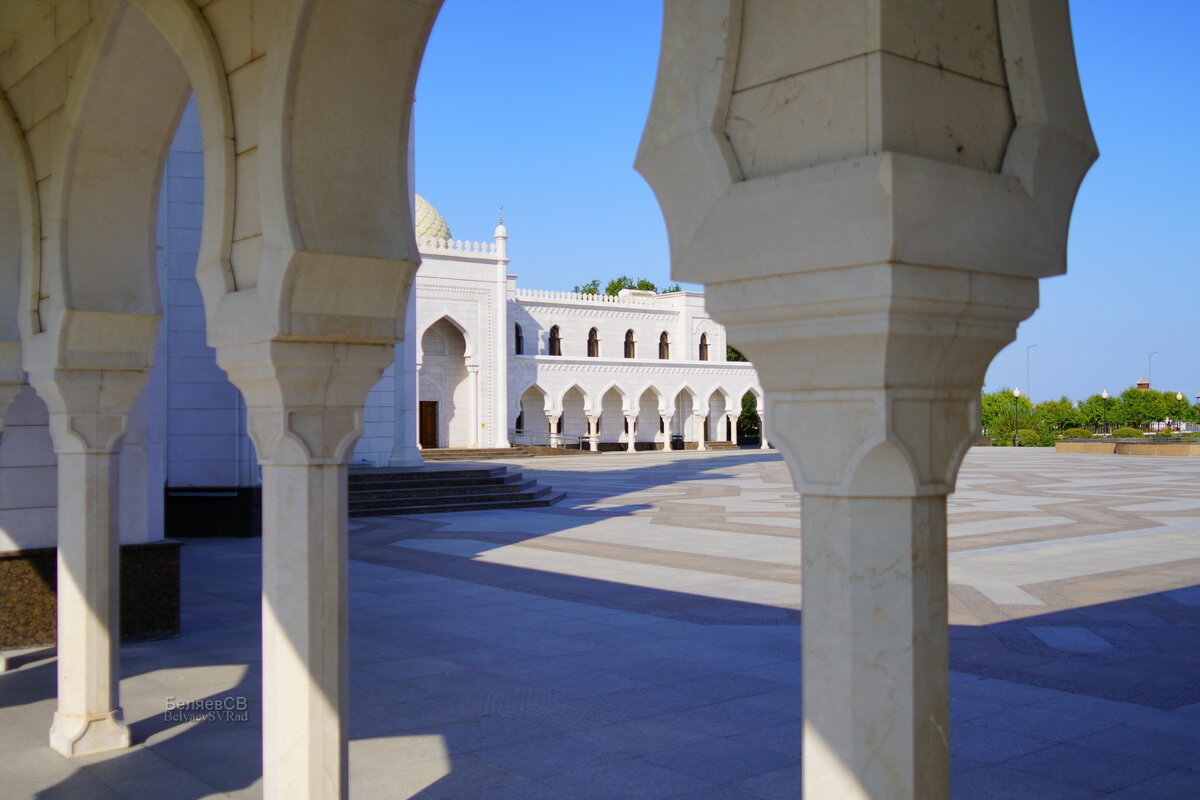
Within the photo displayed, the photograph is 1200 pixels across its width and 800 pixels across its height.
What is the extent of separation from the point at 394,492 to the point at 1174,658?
12.7 meters

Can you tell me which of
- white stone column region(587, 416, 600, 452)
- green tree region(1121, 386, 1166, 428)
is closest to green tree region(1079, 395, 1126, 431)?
green tree region(1121, 386, 1166, 428)

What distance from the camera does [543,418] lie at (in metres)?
42.1

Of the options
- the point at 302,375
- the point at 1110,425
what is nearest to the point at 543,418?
the point at 1110,425

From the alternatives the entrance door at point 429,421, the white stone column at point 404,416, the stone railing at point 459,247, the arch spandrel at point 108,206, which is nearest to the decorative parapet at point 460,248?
the stone railing at point 459,247

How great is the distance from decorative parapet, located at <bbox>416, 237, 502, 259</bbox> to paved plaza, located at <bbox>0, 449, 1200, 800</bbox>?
2411 cm

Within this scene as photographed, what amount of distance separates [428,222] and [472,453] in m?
8.39

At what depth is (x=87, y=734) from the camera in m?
5.28

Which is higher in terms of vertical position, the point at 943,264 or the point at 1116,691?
the point at 943,264

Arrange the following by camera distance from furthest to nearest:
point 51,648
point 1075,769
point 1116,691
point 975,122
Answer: point 51,648, point 1116,691, point 1075,769, point 975,122

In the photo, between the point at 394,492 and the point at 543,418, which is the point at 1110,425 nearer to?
the point at 543,418

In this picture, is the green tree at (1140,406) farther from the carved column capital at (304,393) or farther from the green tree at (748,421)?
the carved column capital at (304,393)

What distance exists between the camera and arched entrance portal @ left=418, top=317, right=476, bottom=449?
123 ft

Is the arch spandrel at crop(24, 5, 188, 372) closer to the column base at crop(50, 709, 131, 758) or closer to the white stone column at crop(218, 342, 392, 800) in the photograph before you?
the column base at crop(50, 709, 131, 758)

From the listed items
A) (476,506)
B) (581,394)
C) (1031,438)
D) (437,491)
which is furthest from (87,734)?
(1031,438)
